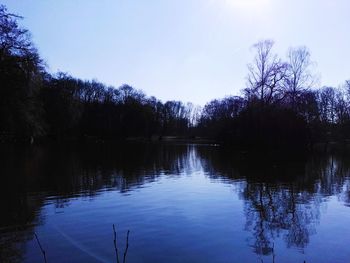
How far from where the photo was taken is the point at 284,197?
69.1ft

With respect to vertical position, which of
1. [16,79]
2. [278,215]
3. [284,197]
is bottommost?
[278,215]

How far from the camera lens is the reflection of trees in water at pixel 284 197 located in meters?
13.7

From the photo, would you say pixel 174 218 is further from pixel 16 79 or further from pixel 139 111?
pixel 139 111

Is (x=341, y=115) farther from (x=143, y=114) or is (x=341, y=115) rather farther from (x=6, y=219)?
(x=6, y=219)

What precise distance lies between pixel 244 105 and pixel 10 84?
38.4 metres

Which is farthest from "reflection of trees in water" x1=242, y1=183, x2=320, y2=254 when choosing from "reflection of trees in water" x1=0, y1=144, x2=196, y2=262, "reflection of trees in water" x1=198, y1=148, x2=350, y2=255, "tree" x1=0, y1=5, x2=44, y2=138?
"tree" x1=0, y1=5, x2=44, y2=138

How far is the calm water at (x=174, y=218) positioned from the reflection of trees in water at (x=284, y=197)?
40mm

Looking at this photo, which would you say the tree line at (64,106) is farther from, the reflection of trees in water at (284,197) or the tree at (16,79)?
the reflection of trees in water at (284,197)

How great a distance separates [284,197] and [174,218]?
24.2 ft

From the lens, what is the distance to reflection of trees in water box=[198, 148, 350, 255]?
1370cm

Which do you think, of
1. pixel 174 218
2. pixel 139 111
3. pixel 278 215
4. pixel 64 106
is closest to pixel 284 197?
pixel 278 215

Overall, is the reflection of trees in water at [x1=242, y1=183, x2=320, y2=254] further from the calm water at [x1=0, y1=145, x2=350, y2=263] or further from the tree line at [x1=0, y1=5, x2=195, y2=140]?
the tree line at [x1=0, y1=5, x2=195, y2=140]

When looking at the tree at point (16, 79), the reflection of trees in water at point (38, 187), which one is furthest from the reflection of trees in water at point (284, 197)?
the tree at point (16, 79)

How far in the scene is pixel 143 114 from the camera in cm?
12256
